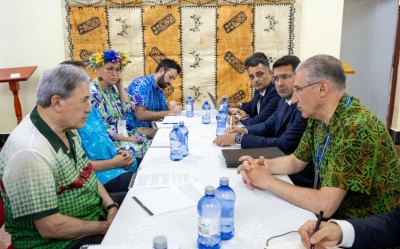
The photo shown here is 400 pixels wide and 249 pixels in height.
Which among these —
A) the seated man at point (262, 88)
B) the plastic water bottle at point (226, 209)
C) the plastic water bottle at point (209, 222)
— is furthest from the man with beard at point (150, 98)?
the plastic water bottle at point (209, 222)

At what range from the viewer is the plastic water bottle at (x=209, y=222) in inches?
40.8

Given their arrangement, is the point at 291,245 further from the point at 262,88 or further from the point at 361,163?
the point at 262,88

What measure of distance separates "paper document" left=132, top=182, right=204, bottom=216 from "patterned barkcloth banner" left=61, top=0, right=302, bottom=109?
3183mm

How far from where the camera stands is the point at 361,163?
4.12 ft

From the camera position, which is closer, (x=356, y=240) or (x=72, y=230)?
(x=356, y=240)

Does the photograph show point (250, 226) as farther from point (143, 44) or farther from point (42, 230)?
point (143, 44)

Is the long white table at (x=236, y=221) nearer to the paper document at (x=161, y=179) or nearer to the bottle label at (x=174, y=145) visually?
the paper document at (x=161, y=179)

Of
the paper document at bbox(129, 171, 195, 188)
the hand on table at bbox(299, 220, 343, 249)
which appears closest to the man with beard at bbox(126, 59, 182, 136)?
the paper document at bbox(129, 171, 195, 188)

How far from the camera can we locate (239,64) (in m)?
4.54

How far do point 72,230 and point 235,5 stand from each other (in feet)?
12.3

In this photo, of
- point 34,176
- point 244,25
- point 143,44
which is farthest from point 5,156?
point 244,25

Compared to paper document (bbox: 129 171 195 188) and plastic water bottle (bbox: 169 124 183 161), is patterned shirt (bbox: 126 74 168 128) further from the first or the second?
paper document (bbox: 129 171 195 188)

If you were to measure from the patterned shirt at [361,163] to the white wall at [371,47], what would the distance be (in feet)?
12.9

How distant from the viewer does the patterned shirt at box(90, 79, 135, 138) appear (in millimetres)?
2594
